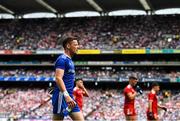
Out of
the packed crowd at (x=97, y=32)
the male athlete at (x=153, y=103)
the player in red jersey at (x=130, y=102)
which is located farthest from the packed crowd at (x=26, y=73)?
the player in red jersey at (x=130, y=102)

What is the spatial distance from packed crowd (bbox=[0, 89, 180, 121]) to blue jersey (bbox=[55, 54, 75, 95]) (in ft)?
89.8

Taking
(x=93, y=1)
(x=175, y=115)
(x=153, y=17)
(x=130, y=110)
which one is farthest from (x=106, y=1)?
(x=130, y=110)

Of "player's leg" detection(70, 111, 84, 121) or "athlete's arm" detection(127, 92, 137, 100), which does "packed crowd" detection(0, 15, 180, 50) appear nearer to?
"athlete's arm" detection(127, 92, 137, 100)

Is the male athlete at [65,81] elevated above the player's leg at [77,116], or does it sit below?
above

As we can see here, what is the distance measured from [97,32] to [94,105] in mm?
11822

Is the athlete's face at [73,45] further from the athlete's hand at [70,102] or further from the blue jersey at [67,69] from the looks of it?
the athlete's hand at [70,102]

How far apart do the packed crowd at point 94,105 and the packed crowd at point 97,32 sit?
541 centimetres

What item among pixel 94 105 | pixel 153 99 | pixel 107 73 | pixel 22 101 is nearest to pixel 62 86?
pixel 153 99

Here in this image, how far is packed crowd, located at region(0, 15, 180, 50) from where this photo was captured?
153ft

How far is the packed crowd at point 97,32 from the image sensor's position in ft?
153

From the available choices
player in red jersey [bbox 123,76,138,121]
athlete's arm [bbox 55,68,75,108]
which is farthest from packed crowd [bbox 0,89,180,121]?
athlete's arm [bbox 55,68,75,108]

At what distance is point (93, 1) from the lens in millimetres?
47219

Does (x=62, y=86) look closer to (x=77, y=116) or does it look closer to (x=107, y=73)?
(x=77, y=116)

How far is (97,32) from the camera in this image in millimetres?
50000
